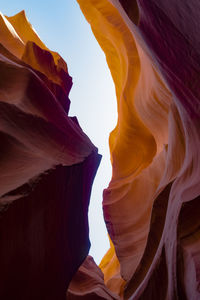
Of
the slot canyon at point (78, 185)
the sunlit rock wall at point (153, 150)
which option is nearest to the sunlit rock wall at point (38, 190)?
the slot canyon at point (78, 185)

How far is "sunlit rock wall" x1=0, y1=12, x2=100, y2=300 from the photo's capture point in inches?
119

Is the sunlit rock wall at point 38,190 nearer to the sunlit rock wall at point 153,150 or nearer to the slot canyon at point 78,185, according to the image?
the slot canyon at point 78,185

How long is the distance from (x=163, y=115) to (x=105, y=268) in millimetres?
6543

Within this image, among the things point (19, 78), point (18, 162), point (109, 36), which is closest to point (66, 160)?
point (18, 162)

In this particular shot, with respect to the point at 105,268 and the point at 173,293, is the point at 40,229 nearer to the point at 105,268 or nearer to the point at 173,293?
the point at 173,293

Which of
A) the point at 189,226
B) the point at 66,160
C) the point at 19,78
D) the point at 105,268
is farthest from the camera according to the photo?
the point at 105,268

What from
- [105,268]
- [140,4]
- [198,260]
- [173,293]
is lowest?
[105,268]

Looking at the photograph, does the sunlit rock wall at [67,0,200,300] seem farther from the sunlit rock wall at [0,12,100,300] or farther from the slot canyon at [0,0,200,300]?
the sunlit rock wall at [0,12,100,300]

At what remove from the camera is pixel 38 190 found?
330cm

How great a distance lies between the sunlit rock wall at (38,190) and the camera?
3.02m

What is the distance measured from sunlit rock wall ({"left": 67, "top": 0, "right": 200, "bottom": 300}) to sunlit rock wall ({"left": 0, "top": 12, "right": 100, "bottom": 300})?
1337 mm

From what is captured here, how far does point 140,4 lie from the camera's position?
3.97 meters

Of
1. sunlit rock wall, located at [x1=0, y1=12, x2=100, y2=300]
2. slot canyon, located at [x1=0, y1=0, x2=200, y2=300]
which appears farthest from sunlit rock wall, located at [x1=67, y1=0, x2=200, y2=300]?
sunlit rock wall, located at [x1=0, y1=12, x2=100, y2=300]

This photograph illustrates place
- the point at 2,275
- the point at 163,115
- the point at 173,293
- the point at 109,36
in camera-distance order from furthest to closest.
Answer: the point at 109,36
the point at 163,115
the point at 173,293
the point at 2,275
